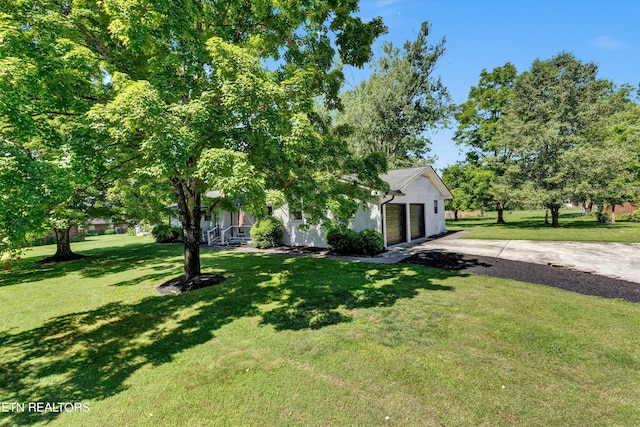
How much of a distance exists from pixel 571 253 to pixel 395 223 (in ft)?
26.5

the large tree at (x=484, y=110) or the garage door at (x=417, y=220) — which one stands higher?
the large tree at (x=484, y=110)

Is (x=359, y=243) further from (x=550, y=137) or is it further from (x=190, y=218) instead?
(x=550, y=137)

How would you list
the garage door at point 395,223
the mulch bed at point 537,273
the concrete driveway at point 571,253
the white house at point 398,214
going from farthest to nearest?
the garage door at point 395,223 → the white house at point 398,214 → the concrete driveway at point 571,253 → the mulch bed at point 537,273

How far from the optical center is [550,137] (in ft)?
75.3

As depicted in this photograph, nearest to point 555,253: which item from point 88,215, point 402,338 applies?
point 402,338

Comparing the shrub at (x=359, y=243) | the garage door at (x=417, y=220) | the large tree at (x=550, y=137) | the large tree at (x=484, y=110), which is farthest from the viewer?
the large tree at (x=484, y=110)

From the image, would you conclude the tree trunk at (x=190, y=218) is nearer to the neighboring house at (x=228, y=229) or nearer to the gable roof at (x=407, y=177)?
the gable roof at (x=407, y=177)

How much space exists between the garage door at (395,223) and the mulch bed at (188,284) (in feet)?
32.5

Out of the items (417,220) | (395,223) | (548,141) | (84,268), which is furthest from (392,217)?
(548,141)

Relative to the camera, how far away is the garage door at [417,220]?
1886cm

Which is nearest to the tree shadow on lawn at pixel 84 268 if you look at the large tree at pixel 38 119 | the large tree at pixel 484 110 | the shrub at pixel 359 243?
the large tree at pixel 38 119

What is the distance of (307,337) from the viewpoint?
5.24 m

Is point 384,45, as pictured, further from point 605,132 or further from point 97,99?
point 97,99

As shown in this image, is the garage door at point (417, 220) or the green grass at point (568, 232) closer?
the green grass at point (568, 232)
